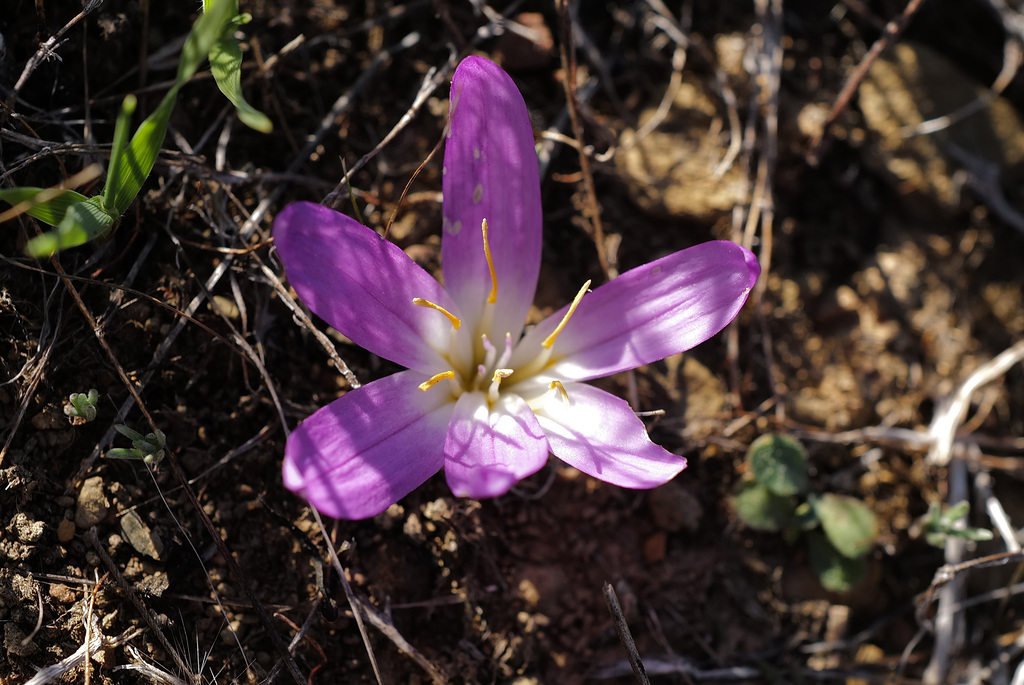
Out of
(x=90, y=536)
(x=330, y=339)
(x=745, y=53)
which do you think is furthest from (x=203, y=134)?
(x=745, y=53)

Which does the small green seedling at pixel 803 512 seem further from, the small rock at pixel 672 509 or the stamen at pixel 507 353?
the stamen at pixel 507 353

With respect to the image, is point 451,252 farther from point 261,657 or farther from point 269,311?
point 261,657

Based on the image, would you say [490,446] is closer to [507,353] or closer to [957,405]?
[507,353]

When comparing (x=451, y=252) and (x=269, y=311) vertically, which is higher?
(x=451, y=252)

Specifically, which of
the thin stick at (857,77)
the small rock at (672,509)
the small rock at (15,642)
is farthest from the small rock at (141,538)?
the thin stick at (857,77)

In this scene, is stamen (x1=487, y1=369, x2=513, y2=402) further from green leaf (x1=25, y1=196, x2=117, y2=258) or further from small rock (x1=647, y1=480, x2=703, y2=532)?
green leaf (x1=25, y1=196, x2=117, y2=258)

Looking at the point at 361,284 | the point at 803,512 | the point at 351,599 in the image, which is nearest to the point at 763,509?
the point at 803,512

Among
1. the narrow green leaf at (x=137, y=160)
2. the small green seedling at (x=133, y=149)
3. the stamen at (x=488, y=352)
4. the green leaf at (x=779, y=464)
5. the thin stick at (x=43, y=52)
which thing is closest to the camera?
the small green seedling at (x=133, y=149)
